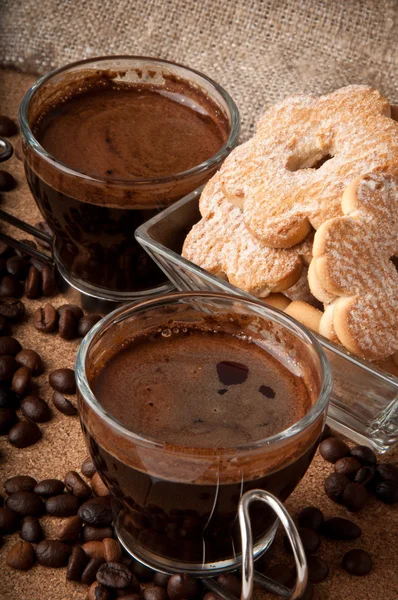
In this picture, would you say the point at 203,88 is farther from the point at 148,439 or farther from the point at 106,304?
the point at 148,439

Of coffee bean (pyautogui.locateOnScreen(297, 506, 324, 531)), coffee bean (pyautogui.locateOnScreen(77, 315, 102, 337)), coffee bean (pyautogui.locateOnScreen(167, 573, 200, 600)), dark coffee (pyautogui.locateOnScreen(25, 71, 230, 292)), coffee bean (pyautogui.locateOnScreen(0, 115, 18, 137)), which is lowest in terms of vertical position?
coffee bean (pyautogui.locateOnScreen(0, 115, 18, 137))

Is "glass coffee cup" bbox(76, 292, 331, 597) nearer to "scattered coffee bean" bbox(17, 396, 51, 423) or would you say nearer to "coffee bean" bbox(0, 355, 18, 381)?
"scattered coffee bean" bbox(17, 396, 51, 423)

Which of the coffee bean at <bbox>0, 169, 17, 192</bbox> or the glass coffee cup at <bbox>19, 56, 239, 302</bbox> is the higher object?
the glass coffee cup at <bbox>19, 56, 239, 302</bbox>

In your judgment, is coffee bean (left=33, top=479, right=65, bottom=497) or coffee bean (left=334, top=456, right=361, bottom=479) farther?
coffee bean (left=334, top=456, right=361, bottom=479)

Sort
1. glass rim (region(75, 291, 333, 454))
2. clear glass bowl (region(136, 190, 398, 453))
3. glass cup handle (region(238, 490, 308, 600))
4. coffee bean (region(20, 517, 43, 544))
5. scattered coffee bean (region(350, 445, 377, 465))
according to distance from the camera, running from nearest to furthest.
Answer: glass cup handle (region(238, 490, 308, 600)), glass rim (region(75, 291, 333, 454)), coffee bean (region(20, 517, 43, 544)), clear glass bowl (region(136, 190, 398, 453)), scattered coffee bean (region(350, 445, 377, 465))

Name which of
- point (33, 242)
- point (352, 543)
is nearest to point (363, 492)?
point (352, 543)

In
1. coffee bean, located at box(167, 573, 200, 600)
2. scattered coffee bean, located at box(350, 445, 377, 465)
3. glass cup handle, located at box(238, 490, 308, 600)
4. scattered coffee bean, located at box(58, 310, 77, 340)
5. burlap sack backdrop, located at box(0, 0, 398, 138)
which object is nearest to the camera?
glass cup handle, located at box(238, 490, 308, 600)

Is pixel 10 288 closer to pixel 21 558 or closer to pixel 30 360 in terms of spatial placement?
pixel 30 360

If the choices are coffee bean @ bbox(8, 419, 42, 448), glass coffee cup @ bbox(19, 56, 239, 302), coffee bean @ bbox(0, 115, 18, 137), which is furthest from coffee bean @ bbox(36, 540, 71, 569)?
coffee bean @ bbox(0, 115, 18, 137)
